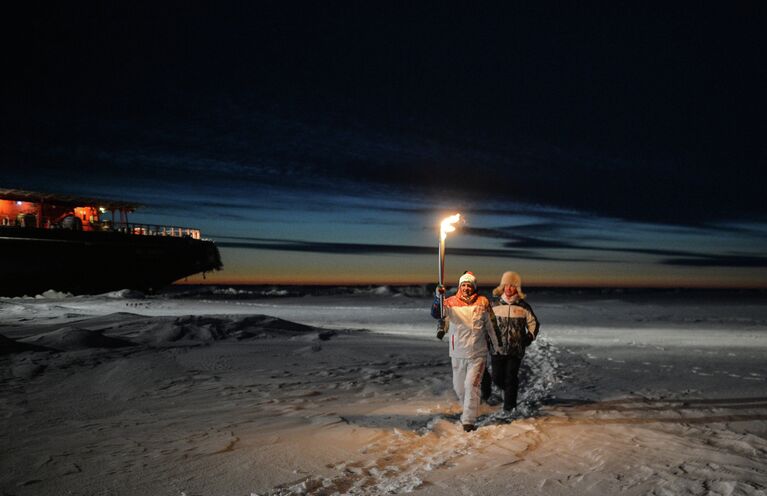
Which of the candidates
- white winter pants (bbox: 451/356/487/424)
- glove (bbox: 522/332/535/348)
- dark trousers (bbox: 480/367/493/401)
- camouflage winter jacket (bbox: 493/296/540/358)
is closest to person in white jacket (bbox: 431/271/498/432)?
white winter pants (bbox: 451/356/487/424)

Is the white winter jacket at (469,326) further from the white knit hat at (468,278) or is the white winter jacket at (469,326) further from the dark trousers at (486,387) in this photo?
the dark trousers at (486,387)

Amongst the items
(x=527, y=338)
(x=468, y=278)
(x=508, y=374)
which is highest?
(x=468, y=278)

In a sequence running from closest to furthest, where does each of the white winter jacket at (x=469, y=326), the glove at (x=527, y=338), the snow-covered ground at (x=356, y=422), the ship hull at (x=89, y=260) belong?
the snow-covered ground at (x=356, y=422), the white winter jacket at (x=469, y=326), the glove at (x=527, y=338), the ship hull at (x=89, y=260)

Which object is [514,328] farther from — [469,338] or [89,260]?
[89,260]

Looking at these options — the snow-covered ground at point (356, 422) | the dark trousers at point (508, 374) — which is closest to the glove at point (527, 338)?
the dark trousers at point (508, 374)

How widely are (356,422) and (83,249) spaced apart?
119 feet

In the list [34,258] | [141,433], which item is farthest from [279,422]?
[34,258]

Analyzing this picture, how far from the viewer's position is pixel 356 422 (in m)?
6.09

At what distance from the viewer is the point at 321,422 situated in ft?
19.9

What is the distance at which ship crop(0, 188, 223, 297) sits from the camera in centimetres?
3419

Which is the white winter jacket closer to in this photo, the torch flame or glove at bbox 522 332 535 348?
glove at bbox 522 332 535 348

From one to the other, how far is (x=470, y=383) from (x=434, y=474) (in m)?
1.51

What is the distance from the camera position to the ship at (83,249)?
34.2 meters

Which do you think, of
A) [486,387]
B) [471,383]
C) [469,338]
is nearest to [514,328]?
[469,338]
